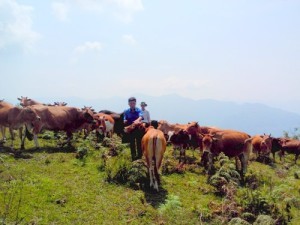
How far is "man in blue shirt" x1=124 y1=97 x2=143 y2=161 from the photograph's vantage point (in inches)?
653

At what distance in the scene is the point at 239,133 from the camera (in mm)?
19016

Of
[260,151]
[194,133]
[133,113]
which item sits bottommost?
[260,151]

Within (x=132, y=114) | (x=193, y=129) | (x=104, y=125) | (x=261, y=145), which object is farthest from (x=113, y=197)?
(x=261, y=145)

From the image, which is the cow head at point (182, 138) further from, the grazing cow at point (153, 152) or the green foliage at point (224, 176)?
the grazing cow at point (153, 152)

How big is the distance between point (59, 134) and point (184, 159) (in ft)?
28.4

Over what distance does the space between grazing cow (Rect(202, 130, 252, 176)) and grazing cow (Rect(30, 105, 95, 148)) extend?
8463mm

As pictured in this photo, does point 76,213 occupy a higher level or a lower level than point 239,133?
lower

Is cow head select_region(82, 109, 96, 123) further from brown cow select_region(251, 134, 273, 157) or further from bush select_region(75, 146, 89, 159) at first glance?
brown cow select_region(251, 134, 273, 157)

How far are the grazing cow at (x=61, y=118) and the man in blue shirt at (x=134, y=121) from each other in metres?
5.11

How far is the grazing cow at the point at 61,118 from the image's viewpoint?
66.6 feet

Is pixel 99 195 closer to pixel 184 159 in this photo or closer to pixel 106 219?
pixel 106 219

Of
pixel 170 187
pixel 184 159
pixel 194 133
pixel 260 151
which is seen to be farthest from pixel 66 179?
pixel 260 151

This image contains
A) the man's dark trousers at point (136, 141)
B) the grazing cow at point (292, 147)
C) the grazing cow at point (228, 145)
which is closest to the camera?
the man's dark trousers at point (136, 141)

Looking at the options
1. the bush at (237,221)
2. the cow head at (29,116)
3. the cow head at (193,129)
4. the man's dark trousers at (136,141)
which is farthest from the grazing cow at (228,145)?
the cow head at (29,116)
